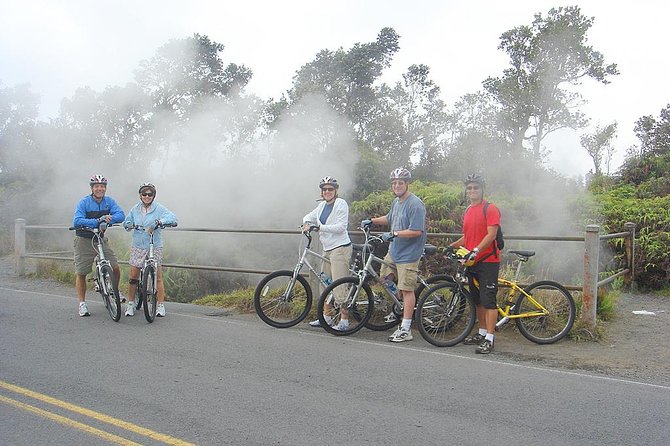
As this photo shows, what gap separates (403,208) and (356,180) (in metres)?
9.17

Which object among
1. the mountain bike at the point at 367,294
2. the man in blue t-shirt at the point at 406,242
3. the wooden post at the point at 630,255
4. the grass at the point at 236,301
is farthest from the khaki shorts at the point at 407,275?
the wooden post at the point at 630,255

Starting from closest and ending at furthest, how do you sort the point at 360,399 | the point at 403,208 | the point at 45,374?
the point at 360,399 → the point at 45,374 → the point at 403,208

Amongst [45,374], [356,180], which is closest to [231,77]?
[356,180]

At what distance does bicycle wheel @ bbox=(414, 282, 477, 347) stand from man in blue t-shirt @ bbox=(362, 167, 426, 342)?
18cm

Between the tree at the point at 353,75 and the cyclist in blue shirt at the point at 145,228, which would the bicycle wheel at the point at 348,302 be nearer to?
the cyclist in blue shirt at the point at 145,228

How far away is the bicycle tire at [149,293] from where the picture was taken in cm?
696

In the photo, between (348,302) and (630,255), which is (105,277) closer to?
(348,302)

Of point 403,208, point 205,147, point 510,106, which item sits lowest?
point 403,208

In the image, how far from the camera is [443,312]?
20.7ft

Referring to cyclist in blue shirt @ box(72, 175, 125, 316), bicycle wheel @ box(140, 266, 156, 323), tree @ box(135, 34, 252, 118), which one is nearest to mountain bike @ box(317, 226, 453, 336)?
bicycle wheel @ box(140, 266, 156, 323)

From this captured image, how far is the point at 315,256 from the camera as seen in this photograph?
24.1 ft

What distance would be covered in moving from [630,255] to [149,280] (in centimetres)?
695

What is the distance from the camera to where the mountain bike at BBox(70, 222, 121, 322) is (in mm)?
7141

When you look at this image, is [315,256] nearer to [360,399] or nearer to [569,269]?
[360,399]
